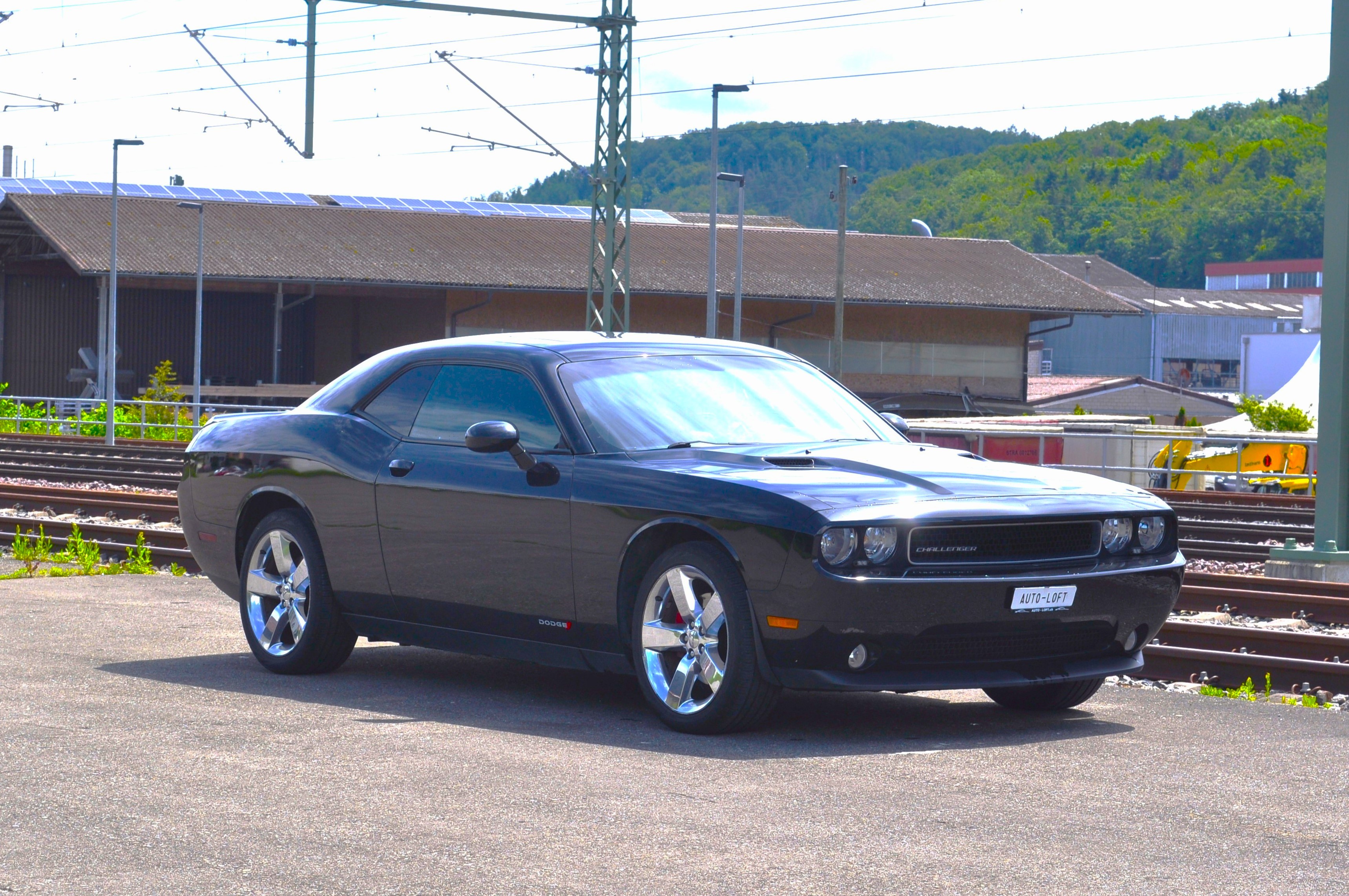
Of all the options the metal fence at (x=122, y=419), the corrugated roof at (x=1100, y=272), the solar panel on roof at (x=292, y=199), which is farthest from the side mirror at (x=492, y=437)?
the corrugated roof at (x=1100, y=272)

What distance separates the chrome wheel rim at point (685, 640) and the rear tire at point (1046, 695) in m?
1.22

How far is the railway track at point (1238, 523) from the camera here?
53.0 feet

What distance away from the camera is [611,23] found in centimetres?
2588

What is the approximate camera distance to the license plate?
6207 millimetres

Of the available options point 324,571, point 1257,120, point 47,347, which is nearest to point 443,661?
point 324,571

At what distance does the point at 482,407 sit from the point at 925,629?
2.21 meters

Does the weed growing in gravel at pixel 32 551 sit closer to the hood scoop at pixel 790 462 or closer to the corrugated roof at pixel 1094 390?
the hood scoop at pixel 790 462

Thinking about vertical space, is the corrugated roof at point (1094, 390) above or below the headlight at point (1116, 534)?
above

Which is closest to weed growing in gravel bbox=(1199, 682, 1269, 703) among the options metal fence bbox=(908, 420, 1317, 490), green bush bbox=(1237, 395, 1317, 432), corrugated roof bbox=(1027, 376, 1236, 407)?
metal fence bbox=(908, 420, 1317, 490)

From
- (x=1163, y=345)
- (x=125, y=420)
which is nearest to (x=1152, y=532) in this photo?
(x=125, y=420)

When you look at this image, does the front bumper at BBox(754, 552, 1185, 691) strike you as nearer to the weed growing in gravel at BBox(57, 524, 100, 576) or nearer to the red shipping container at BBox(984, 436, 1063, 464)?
the weed growing in gravel at BBox(57, 524, 100, 576)

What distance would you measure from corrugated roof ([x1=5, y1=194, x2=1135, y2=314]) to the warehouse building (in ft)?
0.33

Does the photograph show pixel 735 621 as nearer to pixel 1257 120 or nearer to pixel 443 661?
pixel 443 661

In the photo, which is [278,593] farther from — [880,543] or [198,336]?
[198,336]
